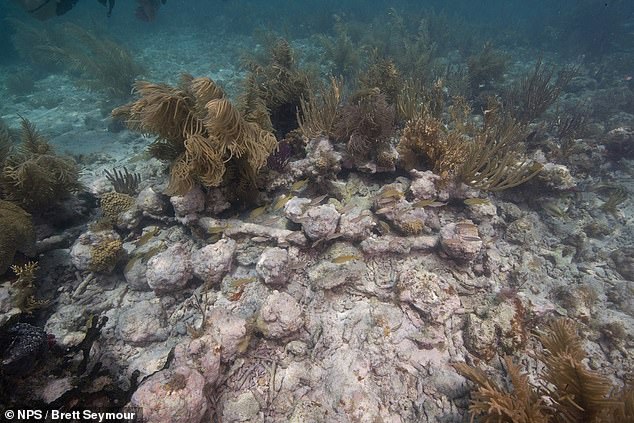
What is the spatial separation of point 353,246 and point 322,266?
639 millimetres

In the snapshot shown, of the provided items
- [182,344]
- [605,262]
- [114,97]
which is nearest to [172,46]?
[114,97]

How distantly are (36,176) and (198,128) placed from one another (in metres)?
3.30

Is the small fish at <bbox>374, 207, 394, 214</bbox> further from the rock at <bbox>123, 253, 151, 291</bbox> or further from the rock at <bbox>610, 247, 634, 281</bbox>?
the rock at <bbox>610, 247, 634, 281</bbox>

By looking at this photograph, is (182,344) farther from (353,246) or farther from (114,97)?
(114,97)

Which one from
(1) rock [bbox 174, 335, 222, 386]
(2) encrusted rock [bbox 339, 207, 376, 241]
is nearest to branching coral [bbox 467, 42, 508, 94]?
(2) encrusted rock [bbox 339, 207, 376, 241]

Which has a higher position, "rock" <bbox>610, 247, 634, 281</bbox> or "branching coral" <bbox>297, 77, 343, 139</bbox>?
"branching coral" <bbox>297, 77, 343, 139</bbox>

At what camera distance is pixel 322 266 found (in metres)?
4.99

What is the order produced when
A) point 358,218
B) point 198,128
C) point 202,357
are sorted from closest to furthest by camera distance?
1. point 202,357
2. point 198,128
3. point 358,218

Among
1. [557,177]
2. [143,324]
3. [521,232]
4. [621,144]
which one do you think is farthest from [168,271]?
[621,144]

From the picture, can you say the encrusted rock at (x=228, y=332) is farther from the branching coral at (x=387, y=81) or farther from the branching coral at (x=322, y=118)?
the branching coral at (x=387, y=81)

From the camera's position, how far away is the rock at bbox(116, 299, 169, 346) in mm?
4406

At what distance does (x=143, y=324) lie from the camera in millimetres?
4488

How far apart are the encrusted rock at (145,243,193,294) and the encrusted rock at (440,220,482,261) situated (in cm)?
425

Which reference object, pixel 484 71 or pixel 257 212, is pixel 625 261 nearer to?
pixel 257 212
